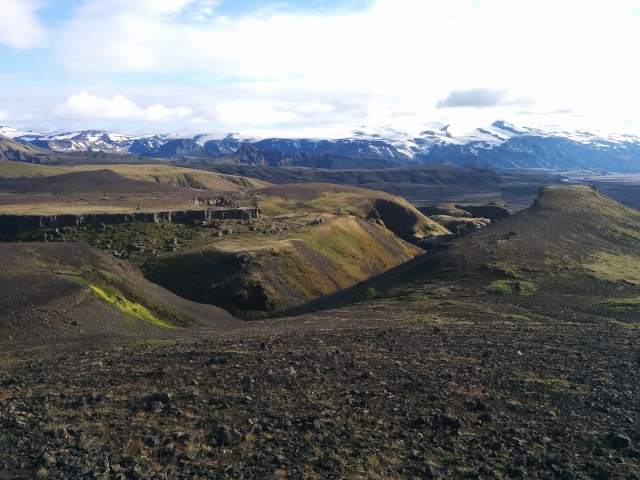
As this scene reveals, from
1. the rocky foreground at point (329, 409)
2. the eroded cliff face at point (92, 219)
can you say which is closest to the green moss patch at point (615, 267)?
the rocky foreground at point (329, 409)

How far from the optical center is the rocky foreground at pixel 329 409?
1364 cm

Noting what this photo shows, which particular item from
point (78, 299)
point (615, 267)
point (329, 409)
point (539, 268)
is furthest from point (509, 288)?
point (78, 299)

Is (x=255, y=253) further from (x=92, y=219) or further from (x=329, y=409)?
(x=329, y=409)

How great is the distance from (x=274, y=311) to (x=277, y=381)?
51.5 m

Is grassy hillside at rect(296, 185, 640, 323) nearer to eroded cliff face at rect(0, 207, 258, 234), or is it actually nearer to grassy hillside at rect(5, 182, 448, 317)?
grassy hillside at rect(5, 182, 448, 317)

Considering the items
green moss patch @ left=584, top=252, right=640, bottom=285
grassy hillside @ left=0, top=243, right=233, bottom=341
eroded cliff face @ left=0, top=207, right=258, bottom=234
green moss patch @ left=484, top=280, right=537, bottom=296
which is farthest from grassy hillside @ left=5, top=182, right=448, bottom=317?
green moss patch @ left=584, top=252, right=640, bottom=285

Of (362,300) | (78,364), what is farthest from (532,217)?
(78,364)

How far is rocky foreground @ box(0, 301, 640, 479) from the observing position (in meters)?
13.6

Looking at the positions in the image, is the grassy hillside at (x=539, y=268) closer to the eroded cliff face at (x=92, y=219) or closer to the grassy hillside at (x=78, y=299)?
the grassy hillside at (x=78, y=299)

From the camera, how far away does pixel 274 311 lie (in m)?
71.0

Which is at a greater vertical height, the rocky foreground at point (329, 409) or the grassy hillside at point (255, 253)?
the rocky foreground at point (329, 409)

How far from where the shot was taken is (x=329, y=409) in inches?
678

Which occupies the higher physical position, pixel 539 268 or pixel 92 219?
pixel 92 219

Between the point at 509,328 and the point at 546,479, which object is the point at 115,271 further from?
the point at 546,479
